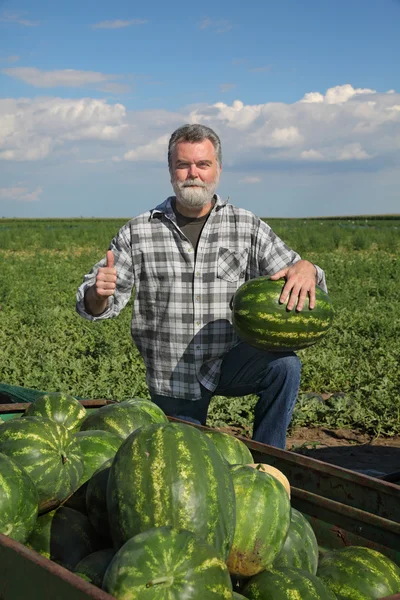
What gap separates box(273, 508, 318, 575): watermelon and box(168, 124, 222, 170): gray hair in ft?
9.56

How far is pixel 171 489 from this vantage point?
199 cm

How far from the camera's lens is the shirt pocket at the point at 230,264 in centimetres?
483

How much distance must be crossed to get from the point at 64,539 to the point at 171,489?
1.71 ft

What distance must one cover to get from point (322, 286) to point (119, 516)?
282 cm

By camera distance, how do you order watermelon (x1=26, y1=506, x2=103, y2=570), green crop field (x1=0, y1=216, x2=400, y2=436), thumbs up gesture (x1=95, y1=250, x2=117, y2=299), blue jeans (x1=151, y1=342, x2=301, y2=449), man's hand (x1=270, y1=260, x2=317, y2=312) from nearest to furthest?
watermelon (x1=26, y1=506, x2=103, y2=570) → man's hand (x1=270, y1=260, x2=317, y2=312) → thumbs up gesture (x1=95, y1=250, x2=117, y2=299) → blue jeans (x1=151, y1=342, x2=301, y2=449) → green crop field (x1=0, y1=216, x2=400, y2=436)

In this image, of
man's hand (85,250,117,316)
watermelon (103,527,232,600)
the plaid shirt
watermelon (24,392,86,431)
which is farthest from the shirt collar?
watermelon (103,527,232,600)

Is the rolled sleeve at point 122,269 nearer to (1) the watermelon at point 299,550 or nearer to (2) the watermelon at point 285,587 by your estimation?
(1) the watermelon at point 299,550

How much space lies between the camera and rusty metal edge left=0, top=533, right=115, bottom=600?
1.68 m

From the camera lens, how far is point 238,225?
4906 millimetres

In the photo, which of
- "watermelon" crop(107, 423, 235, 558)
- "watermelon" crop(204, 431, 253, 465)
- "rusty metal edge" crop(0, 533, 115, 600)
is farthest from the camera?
"watermelon" crop(204, 431, 253, 465)

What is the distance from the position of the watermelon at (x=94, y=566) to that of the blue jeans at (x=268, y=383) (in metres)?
2.46

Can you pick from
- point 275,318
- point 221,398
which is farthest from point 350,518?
point 221,398

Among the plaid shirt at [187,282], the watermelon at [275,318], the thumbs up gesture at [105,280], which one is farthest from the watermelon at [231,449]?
the plaid shirt at [187,282]

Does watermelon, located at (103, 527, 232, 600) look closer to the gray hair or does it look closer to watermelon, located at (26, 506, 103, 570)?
watermelon, located at (26, 506, 103, 570)
